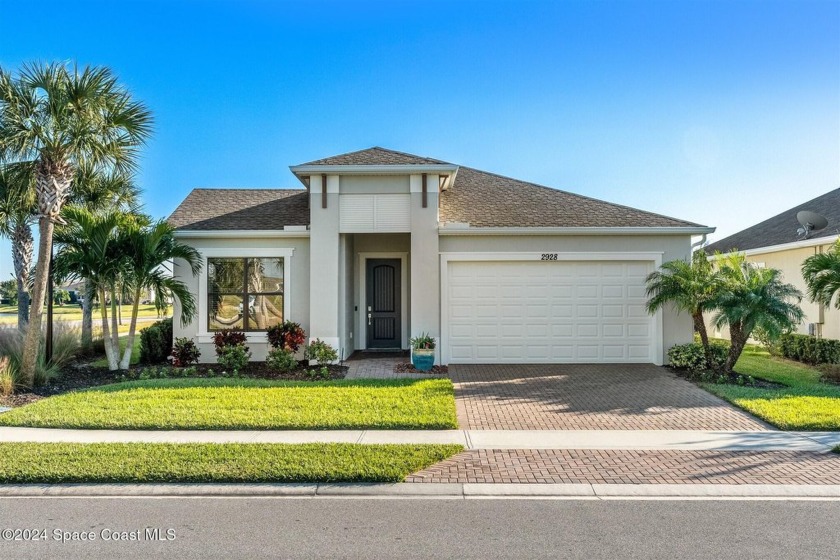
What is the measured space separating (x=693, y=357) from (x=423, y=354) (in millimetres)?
6179

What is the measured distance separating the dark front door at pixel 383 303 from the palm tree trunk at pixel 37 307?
25.0 feet

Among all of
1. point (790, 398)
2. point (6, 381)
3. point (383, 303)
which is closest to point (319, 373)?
point (383, 303)

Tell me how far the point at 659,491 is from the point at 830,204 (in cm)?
1673

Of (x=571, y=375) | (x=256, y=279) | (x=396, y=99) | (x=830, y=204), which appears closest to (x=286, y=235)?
(x=256, y=279)

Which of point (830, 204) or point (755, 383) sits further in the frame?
point (830, 204)

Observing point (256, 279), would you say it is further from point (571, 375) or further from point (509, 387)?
point (571, 375)

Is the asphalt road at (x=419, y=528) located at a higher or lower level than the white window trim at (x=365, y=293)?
lower

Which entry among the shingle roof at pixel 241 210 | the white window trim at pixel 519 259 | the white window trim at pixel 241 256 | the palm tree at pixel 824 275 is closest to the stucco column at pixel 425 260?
the white window trim at pixel 519 259

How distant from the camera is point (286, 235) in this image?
1305 cm

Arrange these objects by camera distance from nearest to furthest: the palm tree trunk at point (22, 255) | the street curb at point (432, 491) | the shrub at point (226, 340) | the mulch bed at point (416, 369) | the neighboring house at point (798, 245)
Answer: the street curb at point (432, 491), the mulch bed at point (416, 369), the shrub at point (226, 340), the neighboring house at point (798, 245), the palm tree trunk at point (22, 255)

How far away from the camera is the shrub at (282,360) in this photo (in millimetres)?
11969

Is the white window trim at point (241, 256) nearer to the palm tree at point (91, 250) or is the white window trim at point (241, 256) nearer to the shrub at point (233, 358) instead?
the shrub at point (233, 358)

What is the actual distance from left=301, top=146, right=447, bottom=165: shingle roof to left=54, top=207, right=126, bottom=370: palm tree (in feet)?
15.3

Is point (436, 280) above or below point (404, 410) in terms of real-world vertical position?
above
